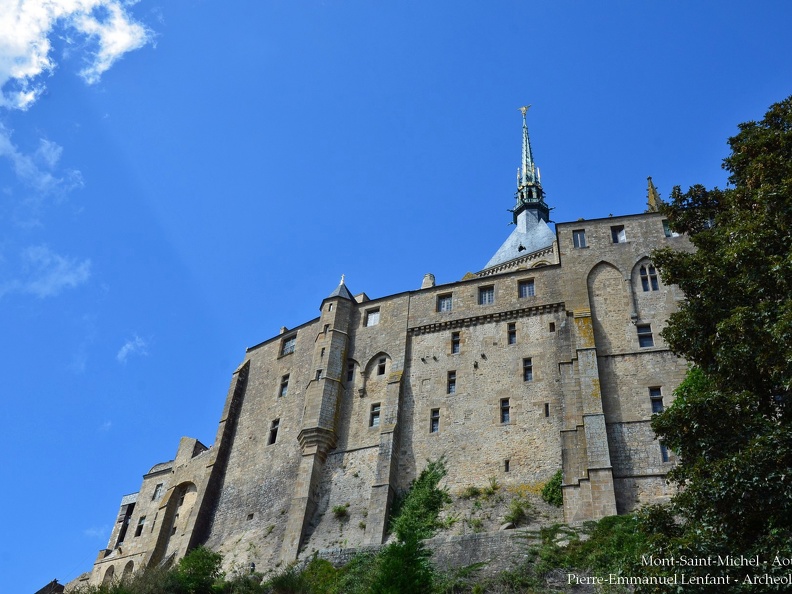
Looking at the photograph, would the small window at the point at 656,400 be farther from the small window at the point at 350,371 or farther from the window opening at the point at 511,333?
the small window at the point at 350,371

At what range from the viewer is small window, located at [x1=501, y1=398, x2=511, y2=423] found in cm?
3494

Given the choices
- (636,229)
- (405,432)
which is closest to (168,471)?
(405,432)

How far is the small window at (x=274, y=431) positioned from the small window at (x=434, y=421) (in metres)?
8.51

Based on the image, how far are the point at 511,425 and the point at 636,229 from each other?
11435 millimetres

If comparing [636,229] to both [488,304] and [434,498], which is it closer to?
[488,304]

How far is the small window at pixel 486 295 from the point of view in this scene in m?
39.8

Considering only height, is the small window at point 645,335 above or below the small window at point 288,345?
below

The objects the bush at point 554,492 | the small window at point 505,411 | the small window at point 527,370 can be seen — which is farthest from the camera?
the small window at point 527,370

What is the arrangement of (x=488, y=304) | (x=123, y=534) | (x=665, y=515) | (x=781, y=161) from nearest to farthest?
(x=665, y=515) → (x=781, y=161) → (x=488, y=304) → (x=123, y=534)

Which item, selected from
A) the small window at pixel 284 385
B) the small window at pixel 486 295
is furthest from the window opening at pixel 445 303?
the small window at pixel 284 385

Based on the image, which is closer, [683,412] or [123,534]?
[683,412]

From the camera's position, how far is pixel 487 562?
27.5 m

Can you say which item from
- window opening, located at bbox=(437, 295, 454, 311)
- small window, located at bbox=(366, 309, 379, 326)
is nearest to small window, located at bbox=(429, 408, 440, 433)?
window opening, located at bbox=(437, 295, 454, 311)

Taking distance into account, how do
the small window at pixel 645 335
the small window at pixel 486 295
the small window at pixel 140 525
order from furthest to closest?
the small window at pixel 140 525 → the small window at pixel 486 295 → the small window at pixel 645 335
